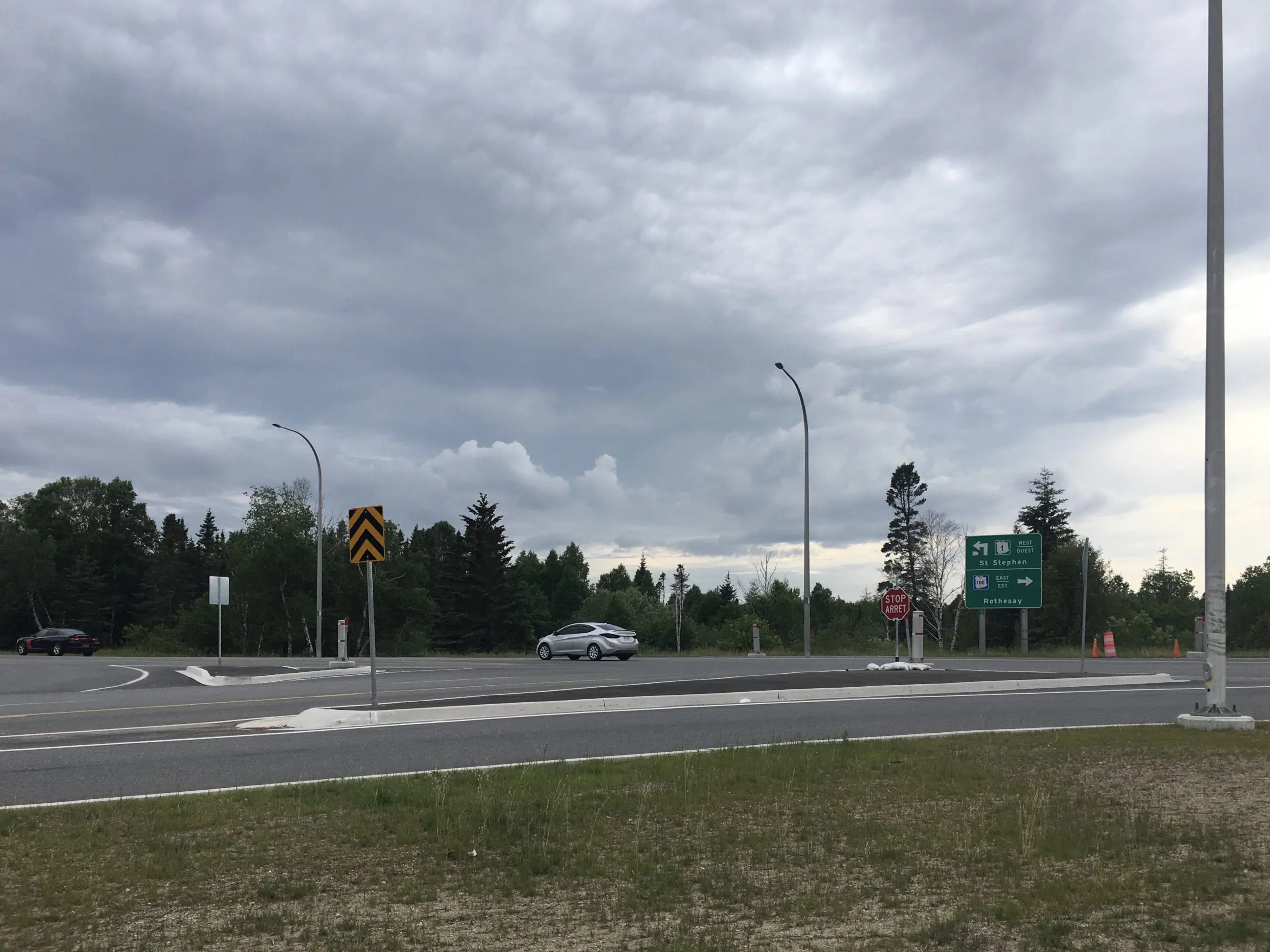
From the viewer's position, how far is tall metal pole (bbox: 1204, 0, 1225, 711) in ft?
46.1

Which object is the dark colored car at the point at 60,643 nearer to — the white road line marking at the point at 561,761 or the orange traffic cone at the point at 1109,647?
the orange traffic cone at the point at 1109,647

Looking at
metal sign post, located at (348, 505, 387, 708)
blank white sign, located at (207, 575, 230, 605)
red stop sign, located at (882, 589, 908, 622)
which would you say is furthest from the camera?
blank white sign, located at (207, 575, 230, 605)

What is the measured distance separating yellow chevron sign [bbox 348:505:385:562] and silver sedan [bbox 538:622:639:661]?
2292 centimetres

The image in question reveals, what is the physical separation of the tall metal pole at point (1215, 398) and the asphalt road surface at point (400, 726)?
1.61 meters

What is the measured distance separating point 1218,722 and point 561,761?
27.1 feet

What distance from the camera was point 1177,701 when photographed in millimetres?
19016

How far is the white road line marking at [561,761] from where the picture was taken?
9.62 metres

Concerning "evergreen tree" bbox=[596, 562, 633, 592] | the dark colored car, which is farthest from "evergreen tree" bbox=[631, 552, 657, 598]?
the dark colored car

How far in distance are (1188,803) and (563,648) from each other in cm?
3279

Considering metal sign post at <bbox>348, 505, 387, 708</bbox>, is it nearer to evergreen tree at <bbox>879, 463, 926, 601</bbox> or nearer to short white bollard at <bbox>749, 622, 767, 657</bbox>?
short white bollard at <bbox>749, 622, 767, 657</bbox>

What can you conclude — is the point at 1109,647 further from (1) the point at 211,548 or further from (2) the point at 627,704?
(1) the point at 211,548

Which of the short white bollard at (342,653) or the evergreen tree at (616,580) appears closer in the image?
the short white bollard at (342,653)

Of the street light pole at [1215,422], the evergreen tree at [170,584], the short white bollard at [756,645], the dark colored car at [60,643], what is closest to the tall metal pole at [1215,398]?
the street light pole at [1215,422]

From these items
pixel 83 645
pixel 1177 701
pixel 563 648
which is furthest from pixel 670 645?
pixel 1177 701
